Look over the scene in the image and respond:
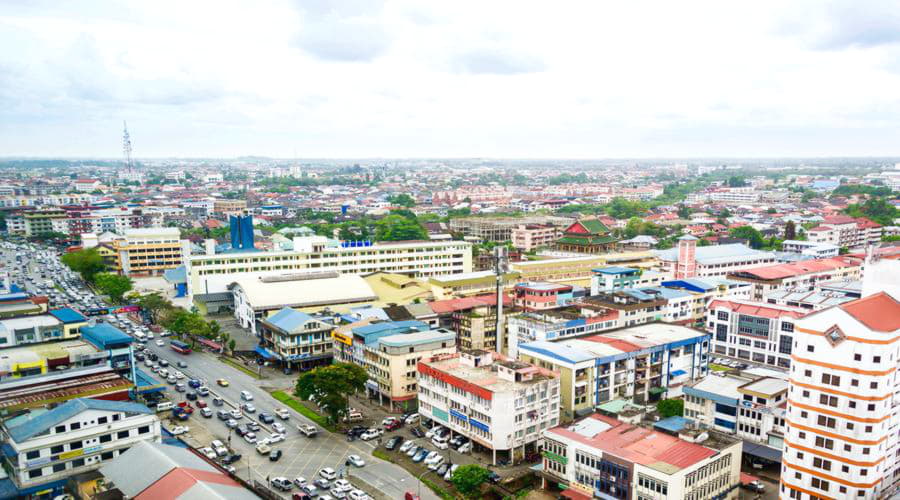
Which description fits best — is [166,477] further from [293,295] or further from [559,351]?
[293,295]

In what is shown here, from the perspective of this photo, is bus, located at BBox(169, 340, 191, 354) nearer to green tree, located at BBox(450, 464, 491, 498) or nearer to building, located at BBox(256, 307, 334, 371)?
building, located at BBox(256, 307, 334, 371)

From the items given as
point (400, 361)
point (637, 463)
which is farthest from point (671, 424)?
point (400, 361)

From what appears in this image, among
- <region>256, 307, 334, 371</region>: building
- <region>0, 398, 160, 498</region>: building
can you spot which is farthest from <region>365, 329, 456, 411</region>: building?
<region>0, 398, 160, 498</region>: building

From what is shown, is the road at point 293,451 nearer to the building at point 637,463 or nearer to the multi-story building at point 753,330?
the building at point 637,463

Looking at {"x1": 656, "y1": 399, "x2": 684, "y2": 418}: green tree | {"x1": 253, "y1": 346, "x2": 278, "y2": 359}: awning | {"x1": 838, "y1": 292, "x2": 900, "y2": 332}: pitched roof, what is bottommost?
{"x1": 253, "y1": 346, "x2": 278, "y2": 359}: awning

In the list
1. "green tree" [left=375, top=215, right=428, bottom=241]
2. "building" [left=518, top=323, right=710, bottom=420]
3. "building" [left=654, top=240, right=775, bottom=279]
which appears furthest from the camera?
"green tree" [left=375, top=215, right=428, bottom=241]

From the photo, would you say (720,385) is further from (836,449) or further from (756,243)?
(756,243)
